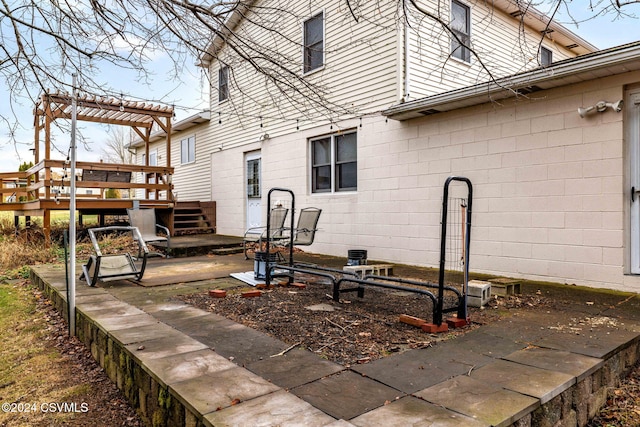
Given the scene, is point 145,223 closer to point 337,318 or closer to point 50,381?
point 50,381

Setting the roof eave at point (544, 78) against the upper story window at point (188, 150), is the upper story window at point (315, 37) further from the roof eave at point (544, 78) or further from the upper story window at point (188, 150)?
the upper story window at point (188, 150)

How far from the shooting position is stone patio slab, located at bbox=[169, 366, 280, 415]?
6.20 feet

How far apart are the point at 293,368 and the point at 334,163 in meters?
6.12

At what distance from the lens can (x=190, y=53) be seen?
361 cm

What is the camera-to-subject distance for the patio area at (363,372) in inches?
73.2

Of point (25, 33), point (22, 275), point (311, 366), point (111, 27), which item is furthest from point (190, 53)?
point (22, 275)

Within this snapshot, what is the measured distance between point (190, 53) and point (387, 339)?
111 inches

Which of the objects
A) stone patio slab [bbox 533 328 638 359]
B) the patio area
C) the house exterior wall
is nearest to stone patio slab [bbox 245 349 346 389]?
the patio area

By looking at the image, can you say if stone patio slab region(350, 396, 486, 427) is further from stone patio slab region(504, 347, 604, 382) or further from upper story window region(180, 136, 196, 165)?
upper story window region(180, 136, 196, 165)

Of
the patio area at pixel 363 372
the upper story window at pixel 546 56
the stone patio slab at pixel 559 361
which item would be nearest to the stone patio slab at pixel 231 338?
the patio area at pixel 363 372

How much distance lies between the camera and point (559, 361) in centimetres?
247

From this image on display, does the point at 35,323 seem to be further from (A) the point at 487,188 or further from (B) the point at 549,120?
(B) the point at 549,120

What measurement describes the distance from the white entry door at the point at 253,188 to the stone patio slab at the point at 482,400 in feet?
27.4

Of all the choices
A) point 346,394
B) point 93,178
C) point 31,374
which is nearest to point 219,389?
point 346,394
